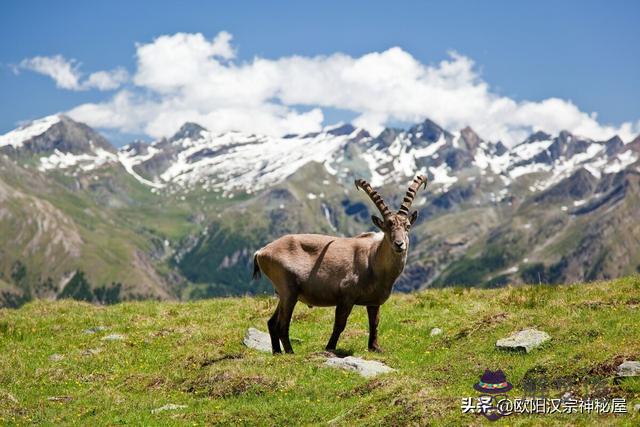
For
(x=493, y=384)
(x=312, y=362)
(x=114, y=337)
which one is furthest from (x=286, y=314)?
(x=493, y=384)

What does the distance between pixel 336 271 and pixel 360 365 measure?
3.57 m

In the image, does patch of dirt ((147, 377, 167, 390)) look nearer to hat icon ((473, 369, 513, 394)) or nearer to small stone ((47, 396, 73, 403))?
small stone ((47, 396, 73, 403))

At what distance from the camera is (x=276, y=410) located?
1708 centimetres

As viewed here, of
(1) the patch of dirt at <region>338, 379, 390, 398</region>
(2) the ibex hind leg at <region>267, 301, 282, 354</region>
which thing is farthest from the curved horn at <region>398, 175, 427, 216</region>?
(1) the patch of dirt at <region>338, 379, 390, 398</region>

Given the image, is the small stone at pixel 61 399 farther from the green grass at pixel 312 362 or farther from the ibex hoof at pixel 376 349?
the ibex hoof at pixel 376 349

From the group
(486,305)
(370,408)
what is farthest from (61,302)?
(370,408)

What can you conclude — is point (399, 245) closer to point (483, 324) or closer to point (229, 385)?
point (483, 324)

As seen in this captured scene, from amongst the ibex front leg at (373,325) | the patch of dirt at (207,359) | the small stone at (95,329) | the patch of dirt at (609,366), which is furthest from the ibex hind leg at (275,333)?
the patch of dirt at (609,366)

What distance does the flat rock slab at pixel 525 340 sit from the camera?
20.0 meters

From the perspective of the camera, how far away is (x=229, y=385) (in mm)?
19266

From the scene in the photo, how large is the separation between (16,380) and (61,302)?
1513 cm

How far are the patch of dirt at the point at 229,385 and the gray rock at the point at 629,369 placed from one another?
9.11 metres

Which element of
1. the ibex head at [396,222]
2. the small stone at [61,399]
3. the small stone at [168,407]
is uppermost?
the ibex head at [396,222]

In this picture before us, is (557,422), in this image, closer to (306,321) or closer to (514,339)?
(514,339)
